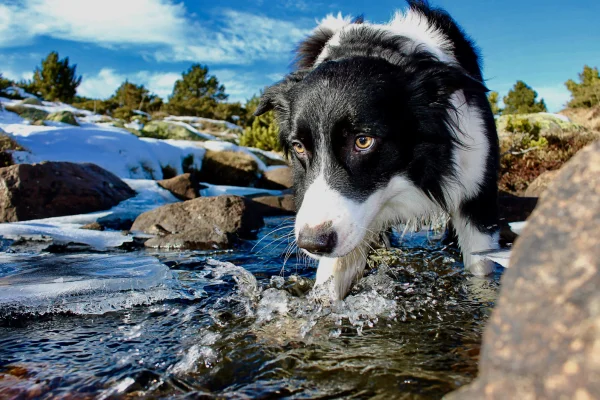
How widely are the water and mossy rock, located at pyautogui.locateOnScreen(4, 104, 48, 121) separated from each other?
1843 cm

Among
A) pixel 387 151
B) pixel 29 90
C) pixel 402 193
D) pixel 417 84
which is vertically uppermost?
pixel 29 90

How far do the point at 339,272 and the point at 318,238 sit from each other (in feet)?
2.86

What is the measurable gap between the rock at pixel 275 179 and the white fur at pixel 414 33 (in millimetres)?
9574

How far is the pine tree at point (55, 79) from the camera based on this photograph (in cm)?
4047

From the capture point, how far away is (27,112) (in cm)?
2003

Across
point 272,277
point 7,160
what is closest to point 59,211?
point 7,160

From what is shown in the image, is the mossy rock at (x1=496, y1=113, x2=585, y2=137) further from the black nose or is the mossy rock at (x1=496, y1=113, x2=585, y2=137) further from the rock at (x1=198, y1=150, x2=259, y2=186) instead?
the black nose

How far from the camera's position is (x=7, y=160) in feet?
30.3

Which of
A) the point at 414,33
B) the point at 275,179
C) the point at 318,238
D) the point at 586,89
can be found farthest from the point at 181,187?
the point at 586,89

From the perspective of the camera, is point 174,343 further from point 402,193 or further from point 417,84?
point 417,84

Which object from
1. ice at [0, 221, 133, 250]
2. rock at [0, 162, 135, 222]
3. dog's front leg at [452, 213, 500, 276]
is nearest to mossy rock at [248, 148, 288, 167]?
rock at [0, 162, 135, 222]

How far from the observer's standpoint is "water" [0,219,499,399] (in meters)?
1.69

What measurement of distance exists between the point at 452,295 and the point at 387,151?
965mm

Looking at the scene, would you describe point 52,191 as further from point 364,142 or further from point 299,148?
point 364,142
